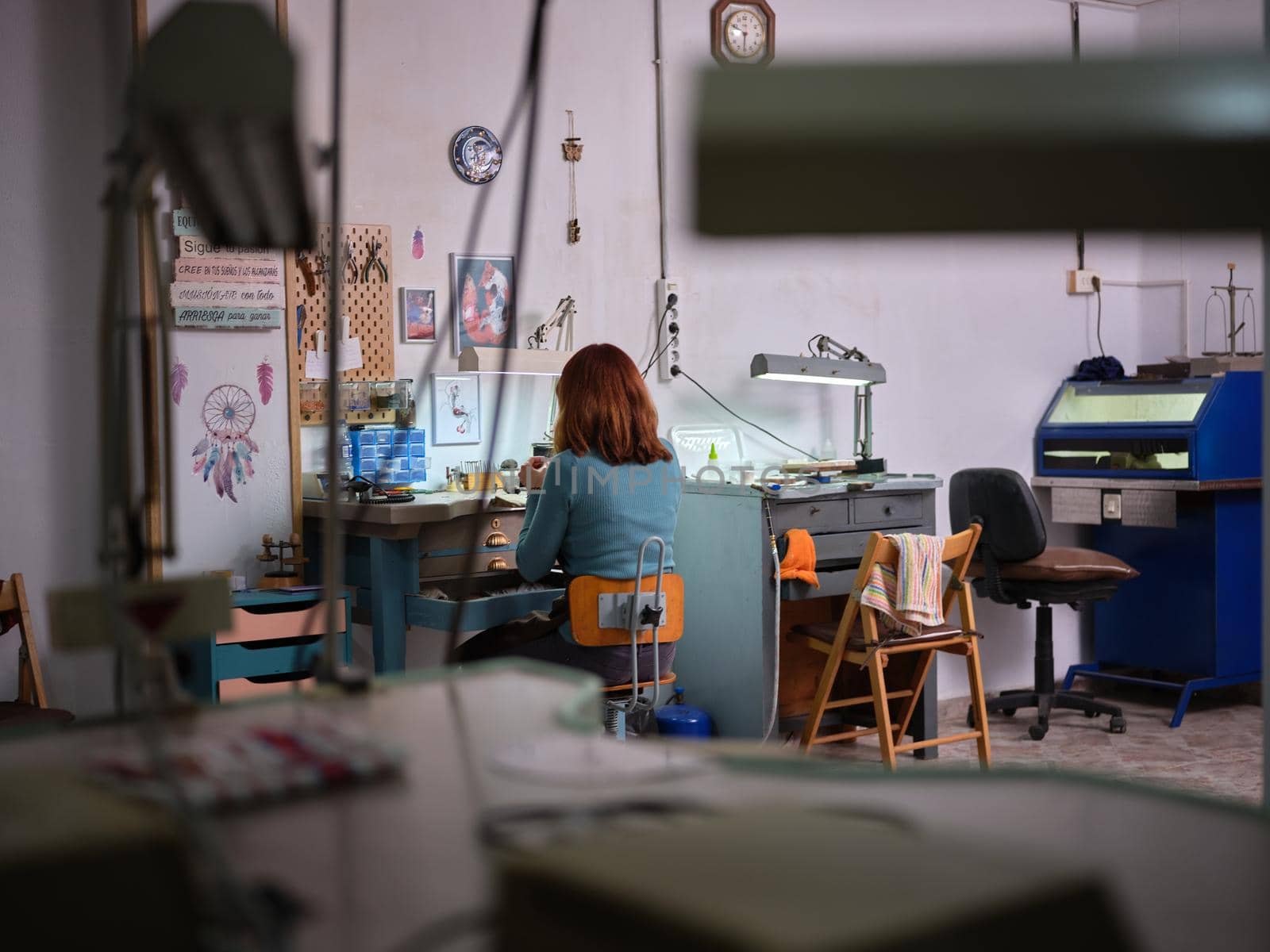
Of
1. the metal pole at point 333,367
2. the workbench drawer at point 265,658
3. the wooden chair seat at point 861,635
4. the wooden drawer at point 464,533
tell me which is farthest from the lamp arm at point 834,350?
the metal pole at point 333,367

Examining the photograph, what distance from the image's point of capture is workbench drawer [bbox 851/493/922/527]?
4.38 metres

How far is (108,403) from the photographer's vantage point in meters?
0.90

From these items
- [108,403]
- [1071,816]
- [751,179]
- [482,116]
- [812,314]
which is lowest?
[1071,816]

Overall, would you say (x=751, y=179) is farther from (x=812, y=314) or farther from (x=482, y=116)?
(x=812, y=314)

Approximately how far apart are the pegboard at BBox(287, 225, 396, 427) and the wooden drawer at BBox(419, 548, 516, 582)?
614 millimetres

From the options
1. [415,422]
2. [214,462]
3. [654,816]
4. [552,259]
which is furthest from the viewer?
[552,259]

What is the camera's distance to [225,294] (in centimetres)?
383

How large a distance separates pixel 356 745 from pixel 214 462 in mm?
3035

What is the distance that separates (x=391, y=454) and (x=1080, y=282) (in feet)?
10.9

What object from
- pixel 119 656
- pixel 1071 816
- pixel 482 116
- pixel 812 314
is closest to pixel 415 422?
pixel 482 116

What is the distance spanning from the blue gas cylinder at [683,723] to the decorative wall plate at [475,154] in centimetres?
183

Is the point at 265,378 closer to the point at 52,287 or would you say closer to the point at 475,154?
the point at 52,287

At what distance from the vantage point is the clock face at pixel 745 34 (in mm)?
4879

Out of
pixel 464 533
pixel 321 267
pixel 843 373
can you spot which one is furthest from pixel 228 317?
pixel 843 373
